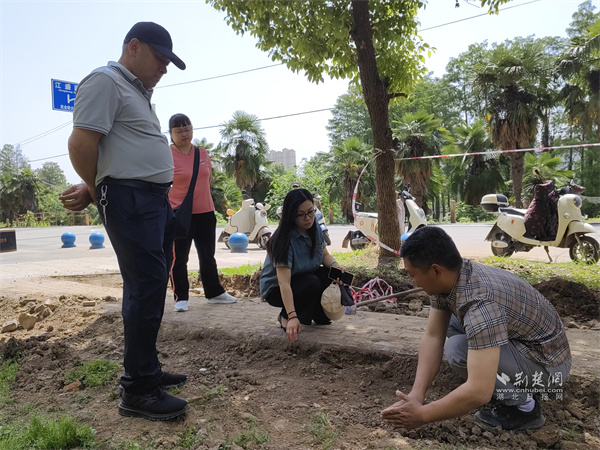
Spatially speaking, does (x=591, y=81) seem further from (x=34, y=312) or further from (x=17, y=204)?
(x=17, y=204)

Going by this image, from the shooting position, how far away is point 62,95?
12492 mm

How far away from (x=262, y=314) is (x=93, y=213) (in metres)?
49.6

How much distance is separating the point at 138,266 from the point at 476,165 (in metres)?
28.3

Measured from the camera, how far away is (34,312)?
5.11 m

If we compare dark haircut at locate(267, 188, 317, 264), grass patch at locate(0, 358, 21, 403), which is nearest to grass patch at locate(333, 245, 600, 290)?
dark haircut at locate(267, 188, 317, 264)

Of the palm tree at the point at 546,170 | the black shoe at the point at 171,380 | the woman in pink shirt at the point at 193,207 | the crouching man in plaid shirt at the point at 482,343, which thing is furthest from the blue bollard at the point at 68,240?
the palm tree at the point at 546,170

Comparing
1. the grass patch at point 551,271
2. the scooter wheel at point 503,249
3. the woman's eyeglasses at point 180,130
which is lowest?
the grass patch at point 551,271

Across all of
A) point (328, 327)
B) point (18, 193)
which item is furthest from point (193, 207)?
point (18, 193)

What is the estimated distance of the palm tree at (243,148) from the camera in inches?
1300

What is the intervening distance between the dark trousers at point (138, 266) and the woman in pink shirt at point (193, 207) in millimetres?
1954

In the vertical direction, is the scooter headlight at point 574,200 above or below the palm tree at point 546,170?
below

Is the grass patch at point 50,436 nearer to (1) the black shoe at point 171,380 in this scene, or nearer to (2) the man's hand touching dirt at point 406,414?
(1) the black shoe at point 171,380

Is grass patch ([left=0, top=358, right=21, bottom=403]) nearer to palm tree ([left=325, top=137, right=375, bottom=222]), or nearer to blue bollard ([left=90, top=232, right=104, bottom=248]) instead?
blue bollard ([left=90, top=232, right=104, bottom=248])

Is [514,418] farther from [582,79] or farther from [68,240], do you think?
[582,79]
